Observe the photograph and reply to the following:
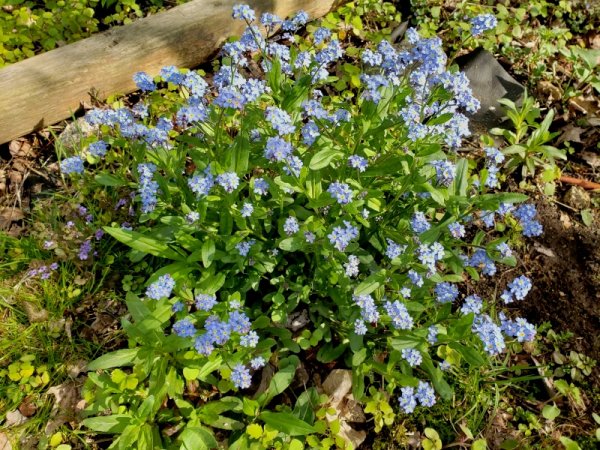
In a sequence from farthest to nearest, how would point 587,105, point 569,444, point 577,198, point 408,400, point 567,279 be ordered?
point 587,105 < point 577,198 < point 567,279 < point 569,444 < point 408,400

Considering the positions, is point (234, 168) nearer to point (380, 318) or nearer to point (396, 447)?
point (380, 318)

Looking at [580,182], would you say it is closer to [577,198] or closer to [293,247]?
[577,198]

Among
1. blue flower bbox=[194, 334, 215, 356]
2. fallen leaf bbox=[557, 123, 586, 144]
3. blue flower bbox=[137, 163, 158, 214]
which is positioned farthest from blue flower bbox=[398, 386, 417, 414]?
fallen leaf bbox=[557, 123, 586, 144]

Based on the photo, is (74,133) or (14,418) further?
(74,133)

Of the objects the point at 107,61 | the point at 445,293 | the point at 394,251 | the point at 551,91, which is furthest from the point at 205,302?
the point at 551,91

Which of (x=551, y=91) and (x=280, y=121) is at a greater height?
(x=280, y=121)

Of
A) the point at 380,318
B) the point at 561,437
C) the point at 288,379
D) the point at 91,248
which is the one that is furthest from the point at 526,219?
the point at 91,248

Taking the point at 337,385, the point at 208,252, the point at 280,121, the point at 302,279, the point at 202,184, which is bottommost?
the point at 337,385

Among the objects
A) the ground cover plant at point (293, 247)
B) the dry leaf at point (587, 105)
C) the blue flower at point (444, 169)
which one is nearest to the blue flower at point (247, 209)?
the ground cover plant at point (293, 247)
